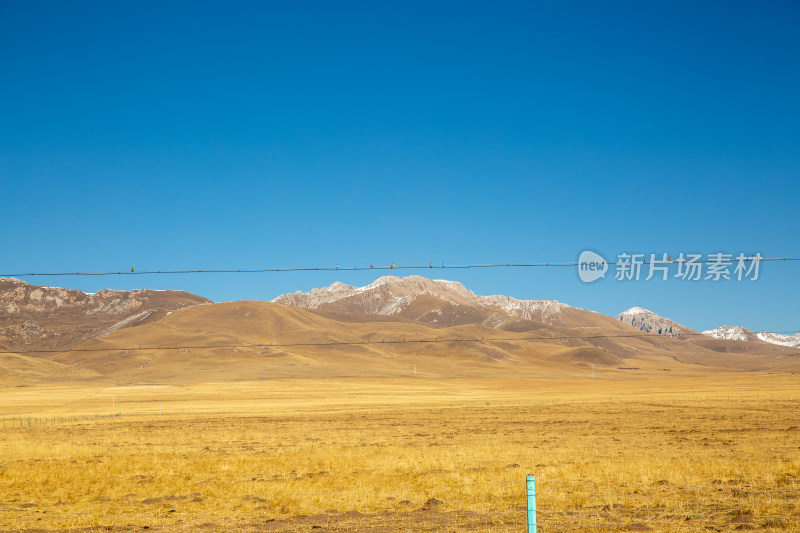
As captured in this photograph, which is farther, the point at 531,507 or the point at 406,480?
the point at 406,480

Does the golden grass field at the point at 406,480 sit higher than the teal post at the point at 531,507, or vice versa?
the teal post at the point at 531,507

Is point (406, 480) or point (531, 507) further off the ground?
point (531, 507)

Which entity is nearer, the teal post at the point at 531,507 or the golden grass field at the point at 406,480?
the teal post at the point at 531,507

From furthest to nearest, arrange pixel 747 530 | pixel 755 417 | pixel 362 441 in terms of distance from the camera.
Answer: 1. pixel 755 417
2. pixel 362 441
3. pixel 747 530

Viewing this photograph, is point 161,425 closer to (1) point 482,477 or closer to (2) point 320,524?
(1) point 482,477

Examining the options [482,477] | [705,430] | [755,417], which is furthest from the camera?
[755,417]

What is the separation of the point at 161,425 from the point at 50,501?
3695 cm

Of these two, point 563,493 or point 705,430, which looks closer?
point 563,493

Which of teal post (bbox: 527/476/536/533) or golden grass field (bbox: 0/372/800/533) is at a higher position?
teal post (bbox: 527/476/536/533)

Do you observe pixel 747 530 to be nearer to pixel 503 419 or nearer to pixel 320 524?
pixel 320 524

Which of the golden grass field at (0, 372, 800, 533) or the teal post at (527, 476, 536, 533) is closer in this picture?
the teal post at (527, 476, 536, 533)

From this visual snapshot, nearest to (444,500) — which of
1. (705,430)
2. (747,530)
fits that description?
(747,530)

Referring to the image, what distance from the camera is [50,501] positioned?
19781 mm

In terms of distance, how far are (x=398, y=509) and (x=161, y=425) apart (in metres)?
42.4
